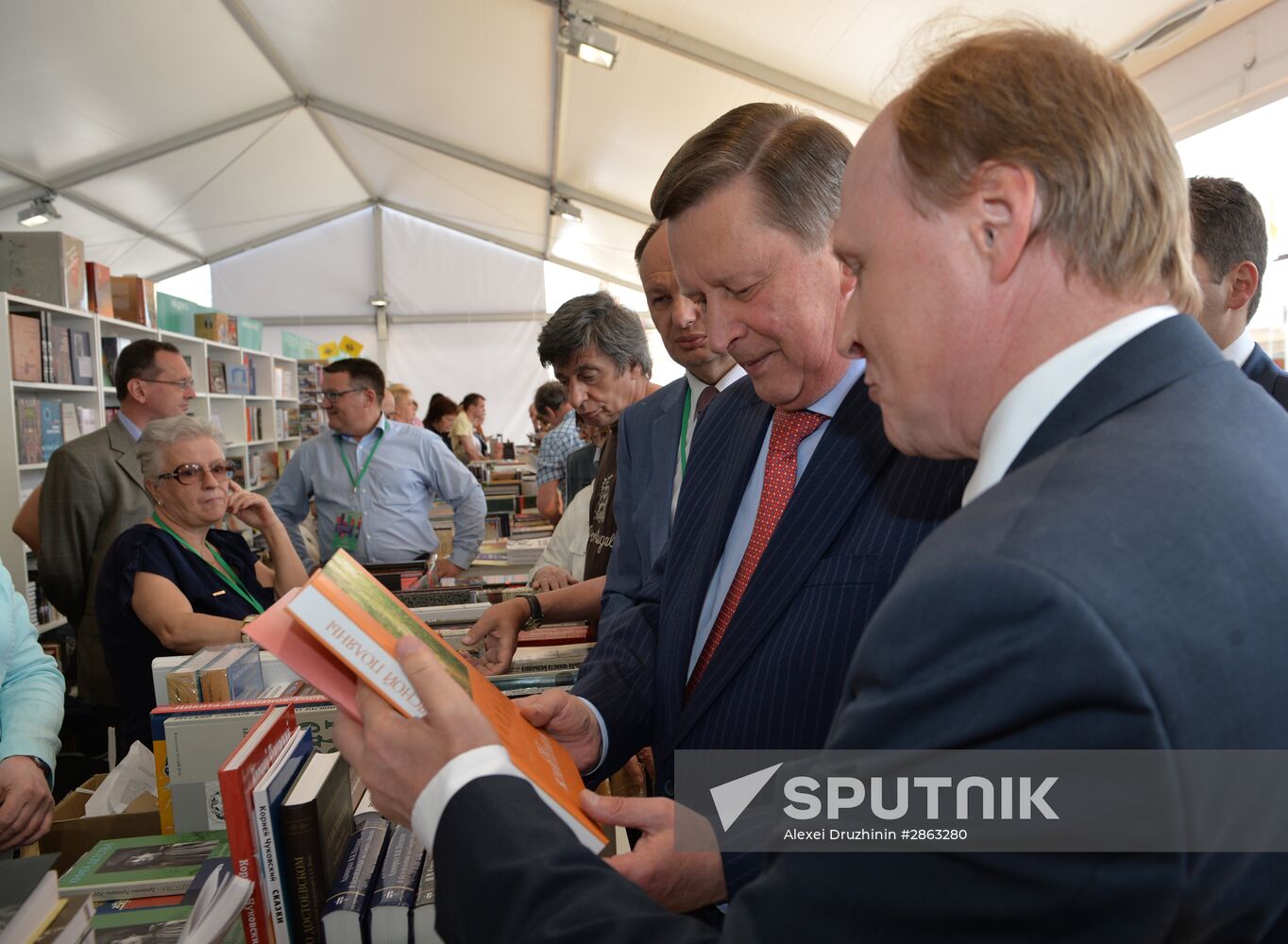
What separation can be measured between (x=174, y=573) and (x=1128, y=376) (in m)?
2.77

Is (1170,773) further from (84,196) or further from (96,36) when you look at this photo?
(84,196)

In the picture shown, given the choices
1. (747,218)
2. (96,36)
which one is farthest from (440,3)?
(747,218)

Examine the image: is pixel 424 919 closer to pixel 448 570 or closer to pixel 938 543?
pixel 938 543

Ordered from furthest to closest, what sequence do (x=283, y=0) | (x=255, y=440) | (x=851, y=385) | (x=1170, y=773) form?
(x=255, y=440), (x=283, y=0), (x=851, y=385), (x=1170, y=773)

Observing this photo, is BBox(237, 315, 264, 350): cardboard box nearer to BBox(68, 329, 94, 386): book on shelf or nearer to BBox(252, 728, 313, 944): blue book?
BBox(68, 329, 94, 386): book on shelf

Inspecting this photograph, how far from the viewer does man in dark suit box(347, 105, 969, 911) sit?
3.54 ft

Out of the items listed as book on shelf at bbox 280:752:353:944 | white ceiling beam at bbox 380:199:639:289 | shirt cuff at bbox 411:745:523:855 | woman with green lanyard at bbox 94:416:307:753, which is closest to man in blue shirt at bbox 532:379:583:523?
woman with green lanyard at bbox 94:416:307:753

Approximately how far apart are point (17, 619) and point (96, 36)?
7.21 m

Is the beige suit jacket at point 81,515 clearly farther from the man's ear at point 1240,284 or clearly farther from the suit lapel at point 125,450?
the man's ear at point 1240,284

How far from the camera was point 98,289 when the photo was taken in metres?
5.56

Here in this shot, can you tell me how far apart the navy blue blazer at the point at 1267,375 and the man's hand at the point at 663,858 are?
211 centimetres

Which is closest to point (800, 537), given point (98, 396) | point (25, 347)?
point (25, 347)

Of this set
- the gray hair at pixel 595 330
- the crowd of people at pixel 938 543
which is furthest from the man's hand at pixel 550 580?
the crowd of people at pixel 938 543

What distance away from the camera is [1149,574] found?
497 mm
